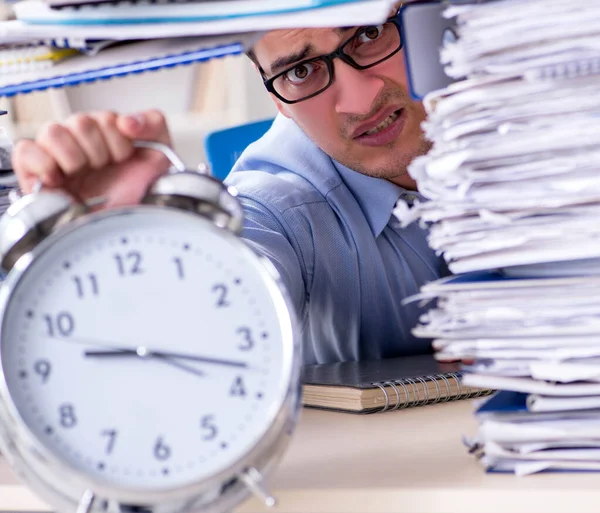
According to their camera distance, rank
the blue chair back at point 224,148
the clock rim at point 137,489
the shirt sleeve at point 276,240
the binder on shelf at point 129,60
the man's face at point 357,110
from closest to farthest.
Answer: the clock rim at point 137,489, the binder on shelf at point 129,60, the shirt sleeve at point 276,240, the man's face at point 357,110, the blue chair back at point 224,148

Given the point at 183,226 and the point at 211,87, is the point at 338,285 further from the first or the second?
the point at 211,87

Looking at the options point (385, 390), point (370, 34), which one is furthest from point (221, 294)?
point (370, 34)

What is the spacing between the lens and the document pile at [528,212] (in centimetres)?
71

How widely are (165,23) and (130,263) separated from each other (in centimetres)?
→ 20

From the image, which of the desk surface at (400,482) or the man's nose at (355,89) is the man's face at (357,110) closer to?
the man's nose at (355,89)

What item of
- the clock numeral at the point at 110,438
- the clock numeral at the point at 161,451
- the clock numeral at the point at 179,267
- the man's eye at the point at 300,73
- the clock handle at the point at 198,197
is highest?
the man's eye at the point at 300,73

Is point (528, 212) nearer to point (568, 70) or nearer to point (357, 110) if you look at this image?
point (568, 70)

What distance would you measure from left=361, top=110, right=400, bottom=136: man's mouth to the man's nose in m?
0.06

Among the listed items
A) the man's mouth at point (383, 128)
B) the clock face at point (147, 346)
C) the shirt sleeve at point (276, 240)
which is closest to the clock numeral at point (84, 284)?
the clock face at point (147, 346)

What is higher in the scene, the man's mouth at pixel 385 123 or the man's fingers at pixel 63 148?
the man's fingers at pixel 63 148

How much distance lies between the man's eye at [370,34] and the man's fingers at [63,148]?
91cm

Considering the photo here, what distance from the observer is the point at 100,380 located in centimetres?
66

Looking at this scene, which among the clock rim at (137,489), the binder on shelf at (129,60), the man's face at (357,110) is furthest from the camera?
the man's face at (357,110)

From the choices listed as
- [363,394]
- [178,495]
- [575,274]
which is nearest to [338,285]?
[363,394]
